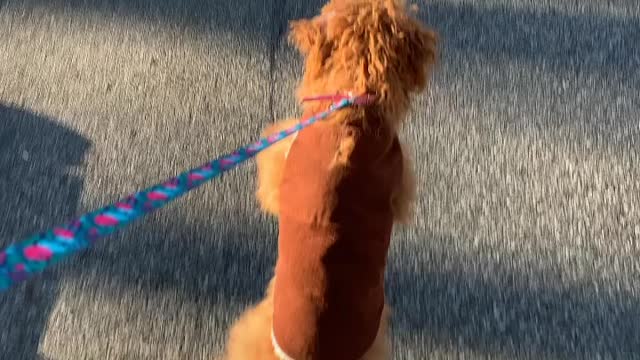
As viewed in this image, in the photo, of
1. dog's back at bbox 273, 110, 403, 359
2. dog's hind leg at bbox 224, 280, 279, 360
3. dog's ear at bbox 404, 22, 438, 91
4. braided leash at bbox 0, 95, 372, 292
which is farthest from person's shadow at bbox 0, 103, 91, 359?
dog's ear at bbox 404, 22, 438, 91

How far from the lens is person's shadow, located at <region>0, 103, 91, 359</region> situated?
1.91 meters

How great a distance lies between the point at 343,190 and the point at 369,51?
0.29 meters

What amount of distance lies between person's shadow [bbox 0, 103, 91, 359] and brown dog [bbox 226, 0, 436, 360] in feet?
2.24

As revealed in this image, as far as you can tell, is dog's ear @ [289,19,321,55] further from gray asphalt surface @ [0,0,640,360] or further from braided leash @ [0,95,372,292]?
gray asphalt surface @ [0,0,640,360]

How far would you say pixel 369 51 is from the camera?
1.44 meters

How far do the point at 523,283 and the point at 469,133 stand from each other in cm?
53

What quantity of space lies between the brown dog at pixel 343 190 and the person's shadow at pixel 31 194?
68 centimetres

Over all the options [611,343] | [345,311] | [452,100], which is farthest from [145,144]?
[611,343]

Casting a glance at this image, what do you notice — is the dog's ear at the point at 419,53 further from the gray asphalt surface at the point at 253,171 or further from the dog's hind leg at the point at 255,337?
the gray asphalt surface at the point at 253,171

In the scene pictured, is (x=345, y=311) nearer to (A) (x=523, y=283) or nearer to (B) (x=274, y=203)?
(B) (x=274, y=203)

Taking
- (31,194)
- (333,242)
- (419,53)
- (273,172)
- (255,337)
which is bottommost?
(31,194)

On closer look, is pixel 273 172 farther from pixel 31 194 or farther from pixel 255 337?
pixel 31 194

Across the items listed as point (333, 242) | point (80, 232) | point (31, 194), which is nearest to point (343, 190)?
point (333, 242)

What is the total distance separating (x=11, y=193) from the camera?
216cm
